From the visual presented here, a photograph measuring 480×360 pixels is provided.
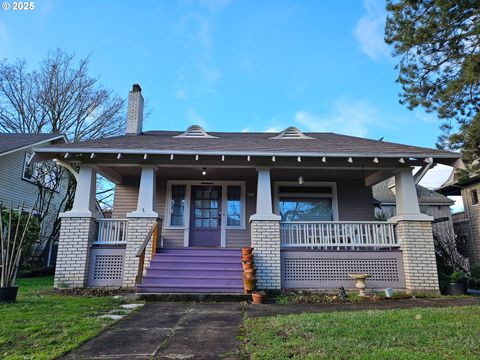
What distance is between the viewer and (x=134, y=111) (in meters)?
10.7

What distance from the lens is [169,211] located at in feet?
31.1

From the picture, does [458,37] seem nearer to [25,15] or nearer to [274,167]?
[274,167]

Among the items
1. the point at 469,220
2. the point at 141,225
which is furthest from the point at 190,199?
the point at 469,220

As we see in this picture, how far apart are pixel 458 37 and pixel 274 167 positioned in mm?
5281

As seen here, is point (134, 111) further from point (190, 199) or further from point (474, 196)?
point (474, 196)

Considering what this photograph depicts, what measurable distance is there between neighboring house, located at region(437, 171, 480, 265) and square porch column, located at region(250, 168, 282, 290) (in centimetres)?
857

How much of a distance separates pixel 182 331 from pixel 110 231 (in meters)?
4.80

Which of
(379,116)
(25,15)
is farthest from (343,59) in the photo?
(25,15)

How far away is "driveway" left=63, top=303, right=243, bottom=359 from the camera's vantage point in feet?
9.70

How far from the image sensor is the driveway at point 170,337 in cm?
296

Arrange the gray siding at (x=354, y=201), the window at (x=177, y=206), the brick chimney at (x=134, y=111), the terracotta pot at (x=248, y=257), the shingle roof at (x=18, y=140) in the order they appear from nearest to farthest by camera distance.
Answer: the terracotta pot at (x=248, y=257) < the window at (x=177, y=206) < the gray siding at (x=354, y=201) < the brick chimney at (x=134, y=111) < the shingle roof at (x=18, y=140)

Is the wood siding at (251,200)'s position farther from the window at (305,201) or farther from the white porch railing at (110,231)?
the white porch railing at (110,231)

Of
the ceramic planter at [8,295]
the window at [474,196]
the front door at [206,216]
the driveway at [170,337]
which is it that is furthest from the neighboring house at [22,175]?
the window at [474,196]

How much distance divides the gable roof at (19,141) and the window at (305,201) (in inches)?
414
